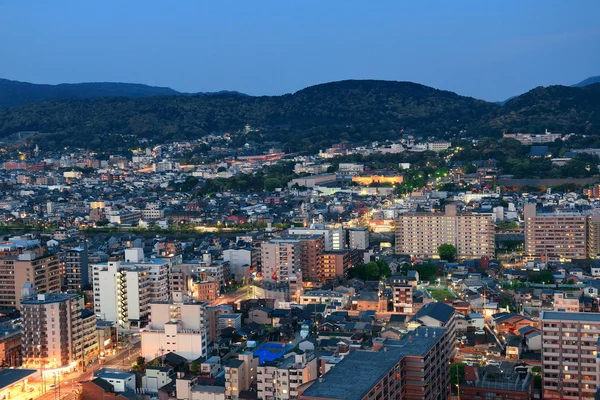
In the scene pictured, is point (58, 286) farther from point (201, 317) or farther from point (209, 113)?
point (209, 113)

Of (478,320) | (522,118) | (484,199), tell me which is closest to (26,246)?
(478,320)

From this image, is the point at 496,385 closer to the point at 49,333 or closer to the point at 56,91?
the point at 49,333

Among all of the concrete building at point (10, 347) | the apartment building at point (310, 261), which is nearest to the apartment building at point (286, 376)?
the concrete building at point (10, 347)

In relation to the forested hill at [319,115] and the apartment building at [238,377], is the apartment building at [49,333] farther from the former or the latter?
the forested hill at [319,115]

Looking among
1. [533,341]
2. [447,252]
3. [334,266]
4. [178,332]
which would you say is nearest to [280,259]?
[334,266]

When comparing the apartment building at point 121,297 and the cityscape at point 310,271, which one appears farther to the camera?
the apartment building at point 121,297

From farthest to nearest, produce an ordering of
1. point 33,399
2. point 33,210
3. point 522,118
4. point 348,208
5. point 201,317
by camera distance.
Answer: point 522,118 < point 33,210 < point 348,208 < point 201,317 < point 33,399
